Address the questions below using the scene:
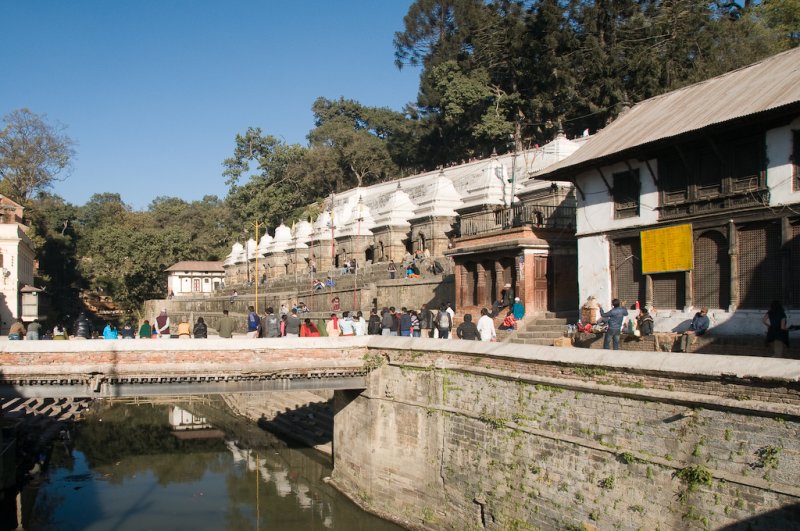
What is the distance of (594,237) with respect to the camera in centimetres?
1911

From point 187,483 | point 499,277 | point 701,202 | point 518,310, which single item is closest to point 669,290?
point 701,202

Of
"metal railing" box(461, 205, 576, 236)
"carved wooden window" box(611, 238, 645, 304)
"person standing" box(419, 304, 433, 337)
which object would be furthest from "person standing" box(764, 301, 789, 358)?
Result: "person standing" box(419, 304, 433, 337)

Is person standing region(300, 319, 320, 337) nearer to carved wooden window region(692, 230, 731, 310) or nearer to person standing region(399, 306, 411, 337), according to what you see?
person standing region(399, 306, 411, 337)

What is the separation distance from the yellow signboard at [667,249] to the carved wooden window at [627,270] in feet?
1.50

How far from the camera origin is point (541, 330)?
19984 mm

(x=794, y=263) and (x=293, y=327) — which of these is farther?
(x=293, y=327)

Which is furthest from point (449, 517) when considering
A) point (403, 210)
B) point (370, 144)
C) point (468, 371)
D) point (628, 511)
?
point (370, 144)

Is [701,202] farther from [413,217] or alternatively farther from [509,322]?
[413,217]

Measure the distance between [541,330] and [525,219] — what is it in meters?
3.62

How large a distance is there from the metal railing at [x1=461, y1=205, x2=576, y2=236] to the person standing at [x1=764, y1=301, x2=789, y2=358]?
8.34m

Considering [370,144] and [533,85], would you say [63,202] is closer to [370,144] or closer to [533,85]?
[370,144]

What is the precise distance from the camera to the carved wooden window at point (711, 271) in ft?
52.1

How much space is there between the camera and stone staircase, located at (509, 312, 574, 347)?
19.1 meters

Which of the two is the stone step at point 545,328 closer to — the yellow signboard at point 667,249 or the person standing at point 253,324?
the yellow signboard at point 667,249
